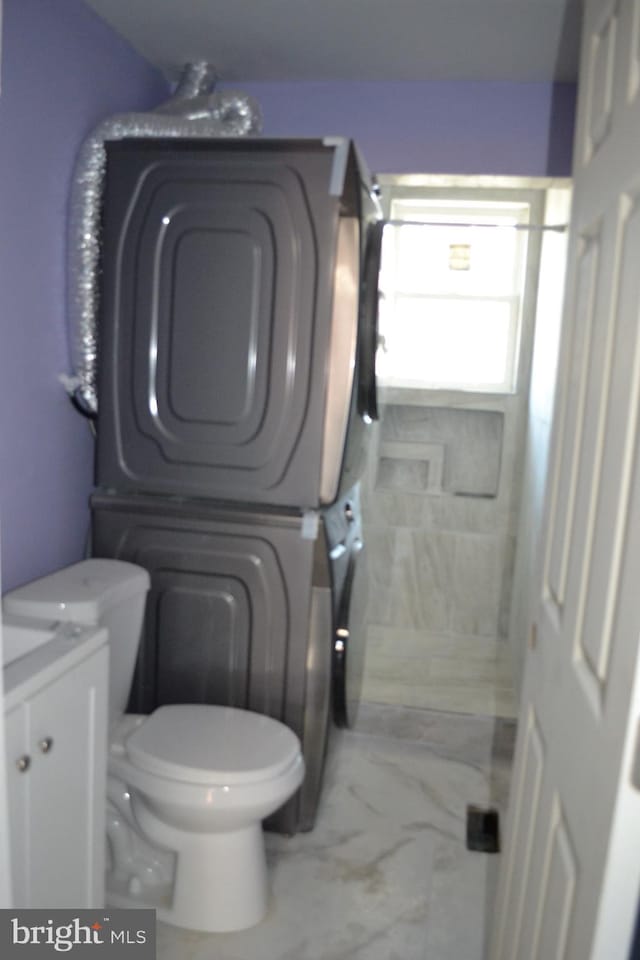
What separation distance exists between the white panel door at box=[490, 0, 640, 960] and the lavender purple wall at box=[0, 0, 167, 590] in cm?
130

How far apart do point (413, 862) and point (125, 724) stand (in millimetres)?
914

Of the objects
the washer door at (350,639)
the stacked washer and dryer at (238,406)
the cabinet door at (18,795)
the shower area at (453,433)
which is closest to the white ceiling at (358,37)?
the stacked washer and dryer at (238,406)

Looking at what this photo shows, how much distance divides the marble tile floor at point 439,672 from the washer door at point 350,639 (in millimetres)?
655

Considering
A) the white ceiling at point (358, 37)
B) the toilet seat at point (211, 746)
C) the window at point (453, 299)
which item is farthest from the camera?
the window at point (453, 299)

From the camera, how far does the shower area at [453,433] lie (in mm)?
3652

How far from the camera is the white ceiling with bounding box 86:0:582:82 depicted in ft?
6.41

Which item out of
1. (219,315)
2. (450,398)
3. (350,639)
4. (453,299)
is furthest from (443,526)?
(219,315)

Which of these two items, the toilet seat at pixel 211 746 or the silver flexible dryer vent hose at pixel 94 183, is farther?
the silver flexible dryer vent hose at pixel 94 183

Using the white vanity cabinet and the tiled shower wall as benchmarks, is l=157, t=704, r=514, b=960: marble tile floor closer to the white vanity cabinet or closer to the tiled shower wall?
the white vanity cabinet

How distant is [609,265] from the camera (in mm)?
1048

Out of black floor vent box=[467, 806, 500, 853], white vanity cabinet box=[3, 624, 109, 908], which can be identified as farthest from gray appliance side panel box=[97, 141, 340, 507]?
black floor vent box=[467, 806, 500, 853]

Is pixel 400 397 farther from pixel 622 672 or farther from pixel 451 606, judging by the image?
pixel 622 672

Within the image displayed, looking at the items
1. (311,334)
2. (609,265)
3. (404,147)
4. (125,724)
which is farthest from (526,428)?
(609,265)

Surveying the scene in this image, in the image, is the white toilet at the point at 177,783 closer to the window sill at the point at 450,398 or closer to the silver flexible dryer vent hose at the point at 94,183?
the silver flexible dryer vent hose at the point at 94,183
